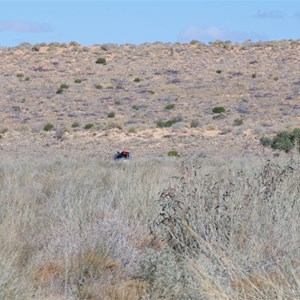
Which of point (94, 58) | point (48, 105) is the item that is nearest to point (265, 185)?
point (48, 105)

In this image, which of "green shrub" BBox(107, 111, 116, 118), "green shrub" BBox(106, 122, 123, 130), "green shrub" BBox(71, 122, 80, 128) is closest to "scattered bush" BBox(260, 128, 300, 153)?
"green shrub" BBox(106, 122, 123, 130)

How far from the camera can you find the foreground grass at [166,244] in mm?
6492

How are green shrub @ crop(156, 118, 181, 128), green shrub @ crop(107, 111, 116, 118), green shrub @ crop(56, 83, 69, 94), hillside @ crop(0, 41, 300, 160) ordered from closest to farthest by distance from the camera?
hillside @ crop(0, 41, 300, 160), green shrub @ crop(156, 118, 181, 128), green shrub @ crop(107, 111, 116, 118), green shrub @ crop(56, 83, 69, 94)

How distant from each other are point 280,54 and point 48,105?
60.7ft

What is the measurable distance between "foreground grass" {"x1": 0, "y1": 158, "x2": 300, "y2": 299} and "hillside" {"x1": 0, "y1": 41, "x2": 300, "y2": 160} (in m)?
19.7

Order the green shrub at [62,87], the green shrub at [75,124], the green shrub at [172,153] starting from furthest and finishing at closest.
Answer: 1. the green shrub at [62,87]
2. the green shrub at [75,124]
3. the green shrub at [172,153]

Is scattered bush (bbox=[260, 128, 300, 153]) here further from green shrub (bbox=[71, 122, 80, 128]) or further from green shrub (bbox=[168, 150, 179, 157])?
green shrub (bbox=[71, 122, 80, 128])

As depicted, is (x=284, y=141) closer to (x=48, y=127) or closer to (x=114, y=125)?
(x=114, y=125)

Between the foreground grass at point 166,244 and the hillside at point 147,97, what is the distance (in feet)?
64.8

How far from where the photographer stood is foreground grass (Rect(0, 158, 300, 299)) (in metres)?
6.49

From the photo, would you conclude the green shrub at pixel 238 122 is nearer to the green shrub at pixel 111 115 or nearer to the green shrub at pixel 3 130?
the green shrub at pixel 111 115

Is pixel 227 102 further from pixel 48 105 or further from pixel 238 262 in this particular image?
pixel 238 262

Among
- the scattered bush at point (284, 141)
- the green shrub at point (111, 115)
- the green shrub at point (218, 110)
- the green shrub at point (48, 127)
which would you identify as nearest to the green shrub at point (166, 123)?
the green shrub at point (218, 110)

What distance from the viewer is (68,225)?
887cm
